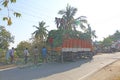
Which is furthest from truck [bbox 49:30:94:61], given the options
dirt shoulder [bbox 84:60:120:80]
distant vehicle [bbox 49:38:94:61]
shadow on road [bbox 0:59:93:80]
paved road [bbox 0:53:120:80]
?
dirt shoulder [bbox 84:60:120:80]

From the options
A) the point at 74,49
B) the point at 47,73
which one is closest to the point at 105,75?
the point at 47,73

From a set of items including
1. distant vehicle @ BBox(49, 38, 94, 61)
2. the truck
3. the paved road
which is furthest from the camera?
distant vehicle @ BBox(49, 38, 94, 61)

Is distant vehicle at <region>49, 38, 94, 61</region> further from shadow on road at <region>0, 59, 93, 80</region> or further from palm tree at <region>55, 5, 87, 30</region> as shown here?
palm tree at <region>55, 5, 87, 30</region>

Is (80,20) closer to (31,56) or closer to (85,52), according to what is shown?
(85,52)

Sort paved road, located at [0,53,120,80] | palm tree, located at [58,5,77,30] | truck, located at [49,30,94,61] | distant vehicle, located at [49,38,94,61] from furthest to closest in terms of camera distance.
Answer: palm tree, located at [58,5,77,30]
distant vehicle, located at [49,38,94,61]
truck, located at [49,30,94,61]
paved road, located at [0,53,120,80]

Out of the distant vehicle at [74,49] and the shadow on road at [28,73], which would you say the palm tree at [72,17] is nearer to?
the distant vehicle at [74,49]

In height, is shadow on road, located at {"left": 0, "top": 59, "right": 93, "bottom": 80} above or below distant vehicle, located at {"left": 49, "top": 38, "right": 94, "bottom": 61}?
below

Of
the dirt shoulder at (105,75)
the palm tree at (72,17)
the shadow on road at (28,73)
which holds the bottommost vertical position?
the dirt shoulder at (105,75)

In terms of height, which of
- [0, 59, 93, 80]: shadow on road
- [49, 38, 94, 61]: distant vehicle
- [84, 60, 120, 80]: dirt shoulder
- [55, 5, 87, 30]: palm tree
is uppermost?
[55, 5, 87, 30]: palm tree

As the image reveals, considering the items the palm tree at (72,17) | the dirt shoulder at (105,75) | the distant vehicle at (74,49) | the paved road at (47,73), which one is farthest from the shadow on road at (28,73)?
the palm tree at (72,17)

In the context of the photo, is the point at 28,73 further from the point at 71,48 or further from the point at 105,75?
the point at 71,48

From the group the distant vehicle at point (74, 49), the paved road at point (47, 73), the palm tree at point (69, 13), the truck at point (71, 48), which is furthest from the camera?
the palm tree at point (69, 13)

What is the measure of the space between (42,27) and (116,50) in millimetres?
19208

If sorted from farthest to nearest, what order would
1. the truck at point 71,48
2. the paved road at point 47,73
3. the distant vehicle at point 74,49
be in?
the distant vehicle at point 74,49 → the truck at point 71,48 → the paved road at point 47,73
